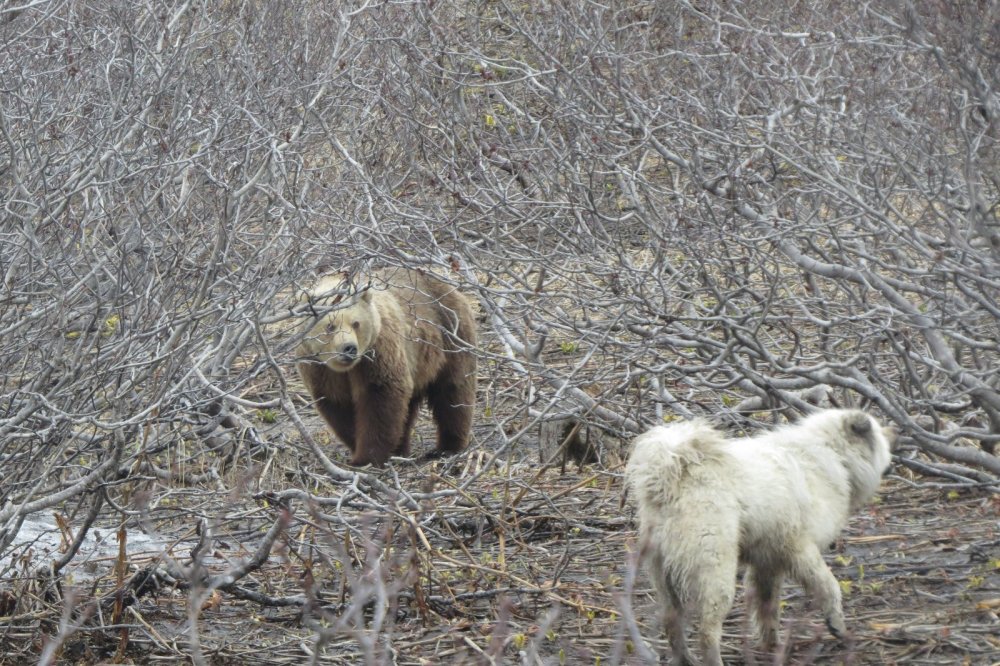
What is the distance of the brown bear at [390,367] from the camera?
791cm

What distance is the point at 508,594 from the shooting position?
16.4 feet

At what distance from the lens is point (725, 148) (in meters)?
7.93

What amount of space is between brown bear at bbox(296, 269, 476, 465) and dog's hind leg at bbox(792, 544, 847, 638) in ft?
12.7

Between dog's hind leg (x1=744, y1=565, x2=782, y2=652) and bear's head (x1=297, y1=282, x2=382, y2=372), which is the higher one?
bear's head (x1=297, y1=282, x2=382, y2=372)

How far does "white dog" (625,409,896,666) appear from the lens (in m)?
3.94

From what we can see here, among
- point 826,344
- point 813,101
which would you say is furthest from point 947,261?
point 813,101

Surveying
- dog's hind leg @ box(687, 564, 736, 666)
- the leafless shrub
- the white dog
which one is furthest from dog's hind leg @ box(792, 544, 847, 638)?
the leafless shrub

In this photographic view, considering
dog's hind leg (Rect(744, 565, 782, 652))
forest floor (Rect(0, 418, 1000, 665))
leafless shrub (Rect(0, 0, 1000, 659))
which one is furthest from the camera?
leafless shrub (Rect(0, 0, 1000, 659))

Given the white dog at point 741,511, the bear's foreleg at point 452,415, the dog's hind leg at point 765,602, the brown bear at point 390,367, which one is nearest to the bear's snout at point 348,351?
the brown bear at point 390,367

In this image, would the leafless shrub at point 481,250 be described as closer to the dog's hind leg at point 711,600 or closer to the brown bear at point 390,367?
the brown bear at point 390,367

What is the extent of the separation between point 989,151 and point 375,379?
3851 millimetres

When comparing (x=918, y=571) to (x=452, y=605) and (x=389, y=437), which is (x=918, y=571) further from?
(x=389, y=437)

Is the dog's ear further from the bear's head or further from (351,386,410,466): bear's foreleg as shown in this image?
(351,386,410,466): bear's foreleg

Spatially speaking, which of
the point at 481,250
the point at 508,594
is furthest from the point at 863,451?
the point at 481,250
